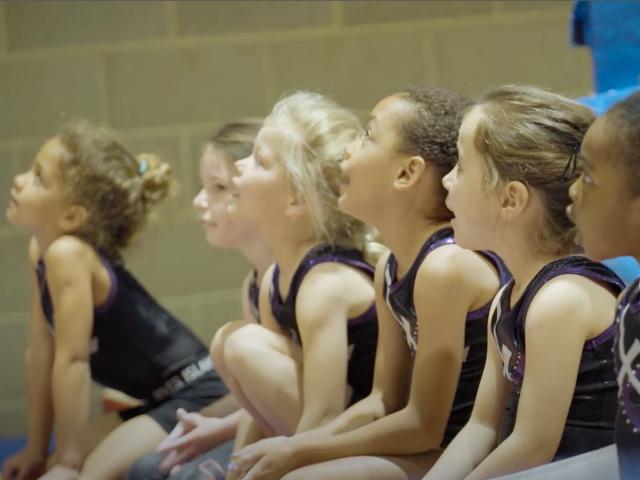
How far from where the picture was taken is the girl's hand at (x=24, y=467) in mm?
2746

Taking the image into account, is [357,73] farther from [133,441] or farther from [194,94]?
[133,441]

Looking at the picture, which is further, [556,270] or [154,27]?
[154,27]

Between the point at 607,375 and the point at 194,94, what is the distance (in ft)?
7.41

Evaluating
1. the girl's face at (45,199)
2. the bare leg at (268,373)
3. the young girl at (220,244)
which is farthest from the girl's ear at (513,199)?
the girl's face at (45,199)

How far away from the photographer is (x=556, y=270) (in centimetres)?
163

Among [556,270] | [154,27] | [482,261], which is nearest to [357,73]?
[154,27]

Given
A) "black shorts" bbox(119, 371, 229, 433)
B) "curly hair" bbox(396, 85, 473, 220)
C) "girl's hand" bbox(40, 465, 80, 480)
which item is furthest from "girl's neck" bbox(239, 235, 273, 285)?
"curly hair" bbox(396, 85, 473, 220)

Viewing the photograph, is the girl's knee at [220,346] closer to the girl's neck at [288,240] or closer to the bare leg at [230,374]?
the bare leg at [230,374]

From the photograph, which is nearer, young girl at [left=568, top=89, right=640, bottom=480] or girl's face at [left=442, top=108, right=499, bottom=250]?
young girl at [left=568, top=89, right=640, bottom=480]

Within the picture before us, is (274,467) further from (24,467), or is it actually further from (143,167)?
(143,167)

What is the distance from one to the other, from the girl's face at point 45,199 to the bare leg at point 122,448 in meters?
0.55

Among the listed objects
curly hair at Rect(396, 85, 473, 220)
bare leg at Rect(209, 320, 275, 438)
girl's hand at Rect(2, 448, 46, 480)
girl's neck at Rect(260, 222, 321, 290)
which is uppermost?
curly hair at Rect(396, 85, 473, 220)

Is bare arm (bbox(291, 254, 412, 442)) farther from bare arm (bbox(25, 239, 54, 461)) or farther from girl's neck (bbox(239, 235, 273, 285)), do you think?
bare arm (bbox(25, 239, 54, 461))

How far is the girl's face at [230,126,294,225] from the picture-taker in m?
2.33
